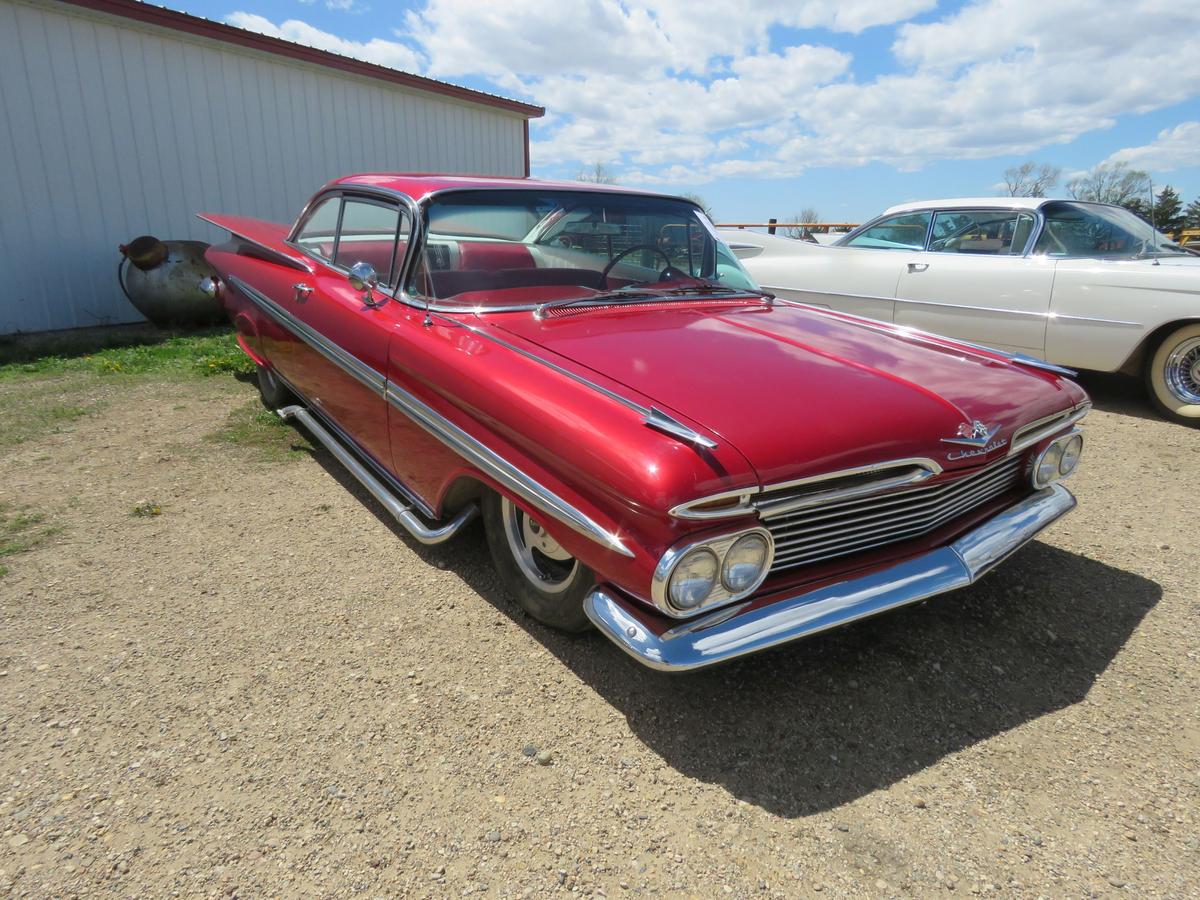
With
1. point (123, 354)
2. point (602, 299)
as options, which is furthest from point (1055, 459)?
point (123, 354)

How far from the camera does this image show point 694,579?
1812 millimetres

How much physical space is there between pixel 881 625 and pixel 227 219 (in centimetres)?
504

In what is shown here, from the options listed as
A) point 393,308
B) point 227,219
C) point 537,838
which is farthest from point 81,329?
point 537,838

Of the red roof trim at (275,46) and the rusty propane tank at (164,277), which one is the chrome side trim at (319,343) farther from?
the red roof trim at (275,46)

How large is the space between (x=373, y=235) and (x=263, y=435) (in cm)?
167

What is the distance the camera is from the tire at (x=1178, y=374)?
493cm

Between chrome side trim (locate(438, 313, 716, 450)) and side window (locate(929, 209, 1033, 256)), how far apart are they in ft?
15.6

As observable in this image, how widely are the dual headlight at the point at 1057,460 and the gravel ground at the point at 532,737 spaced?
48 centimetres

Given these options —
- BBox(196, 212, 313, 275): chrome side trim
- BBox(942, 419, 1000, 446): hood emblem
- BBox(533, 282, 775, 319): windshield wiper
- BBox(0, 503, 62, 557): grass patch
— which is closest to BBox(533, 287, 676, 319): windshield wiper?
BBox(533, 282, 775, 319): windshield wiper

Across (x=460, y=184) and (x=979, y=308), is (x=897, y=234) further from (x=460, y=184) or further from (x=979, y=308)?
(x=460, y=184)

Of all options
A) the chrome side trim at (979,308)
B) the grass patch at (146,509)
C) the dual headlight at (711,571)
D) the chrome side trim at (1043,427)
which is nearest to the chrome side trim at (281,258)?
the grass patch at (146,509)

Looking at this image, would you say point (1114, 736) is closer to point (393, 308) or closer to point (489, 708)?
point (489, 708)

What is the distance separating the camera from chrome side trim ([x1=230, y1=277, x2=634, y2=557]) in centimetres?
193

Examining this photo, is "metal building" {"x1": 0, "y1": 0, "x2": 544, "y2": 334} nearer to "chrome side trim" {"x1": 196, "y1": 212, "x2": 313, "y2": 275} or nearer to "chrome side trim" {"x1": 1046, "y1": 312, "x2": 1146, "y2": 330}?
"chrome side trim" {"x1": 196, "y1": 212, "x2": 313, "y2": 275}
